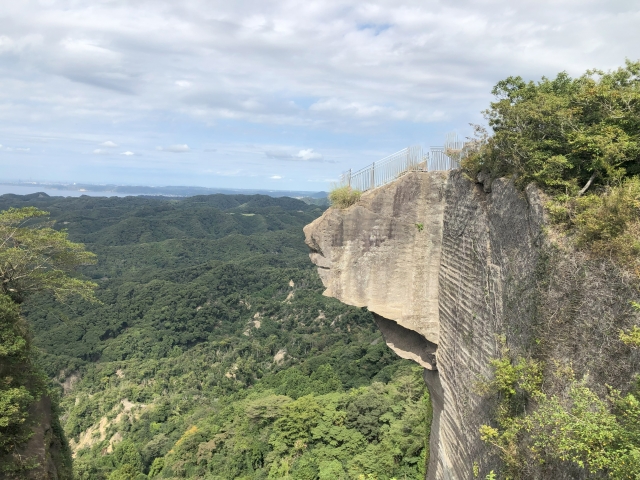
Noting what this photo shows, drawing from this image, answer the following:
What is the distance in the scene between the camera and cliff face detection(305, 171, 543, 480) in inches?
248

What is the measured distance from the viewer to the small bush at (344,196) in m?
10.4

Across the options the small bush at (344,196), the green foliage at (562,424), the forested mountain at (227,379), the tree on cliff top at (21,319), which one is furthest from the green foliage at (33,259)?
the green foliage at (562,424)

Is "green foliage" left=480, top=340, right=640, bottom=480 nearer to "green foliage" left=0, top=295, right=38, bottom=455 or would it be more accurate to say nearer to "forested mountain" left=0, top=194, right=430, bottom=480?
"forested mountain" left=0, top=194, right=430, bottom=480

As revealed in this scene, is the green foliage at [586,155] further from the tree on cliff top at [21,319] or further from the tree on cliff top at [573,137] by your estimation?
the tree on cliff top at [21,319]

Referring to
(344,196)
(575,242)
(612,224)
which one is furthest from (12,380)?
(612,224)

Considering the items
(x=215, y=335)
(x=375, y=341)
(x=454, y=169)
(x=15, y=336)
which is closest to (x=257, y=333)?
(x=215, y=335)

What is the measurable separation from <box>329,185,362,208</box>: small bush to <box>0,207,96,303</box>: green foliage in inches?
415

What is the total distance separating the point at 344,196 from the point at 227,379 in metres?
47.8

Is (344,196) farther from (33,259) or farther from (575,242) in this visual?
(33,259)

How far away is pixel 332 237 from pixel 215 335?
64.3m

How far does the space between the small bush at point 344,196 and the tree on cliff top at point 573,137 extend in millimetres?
3881

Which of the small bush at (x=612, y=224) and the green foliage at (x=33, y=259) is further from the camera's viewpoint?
the green foliage at (x=33, y=259)

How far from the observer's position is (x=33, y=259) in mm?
13648

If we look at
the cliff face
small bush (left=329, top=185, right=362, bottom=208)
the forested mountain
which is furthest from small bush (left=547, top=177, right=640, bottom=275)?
the forested mountain
